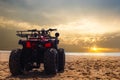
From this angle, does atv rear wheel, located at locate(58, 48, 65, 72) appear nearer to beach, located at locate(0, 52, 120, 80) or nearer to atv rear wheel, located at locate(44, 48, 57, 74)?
beach, located at locate(0, 52, 120, 80)

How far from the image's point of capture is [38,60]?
13.8 meters

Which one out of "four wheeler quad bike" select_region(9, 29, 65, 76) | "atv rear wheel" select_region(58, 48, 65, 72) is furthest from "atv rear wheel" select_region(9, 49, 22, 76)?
"atv rear wheel" select_region(58, 48, 65, 72)

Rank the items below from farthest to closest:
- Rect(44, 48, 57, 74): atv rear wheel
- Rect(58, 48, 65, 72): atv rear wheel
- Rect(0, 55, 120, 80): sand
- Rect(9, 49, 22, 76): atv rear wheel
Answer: Rect(58, 48, 65, 72): atv rear wheel
Rect(9, 49, 22, 76): atv rear wheel
Rect(44, 48, 57, 74): atv rear wheel
Rect(0, 55, 120, 80): sand

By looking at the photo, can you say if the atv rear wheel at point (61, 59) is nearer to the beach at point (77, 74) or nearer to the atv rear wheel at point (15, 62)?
the beach at point (77, 74)

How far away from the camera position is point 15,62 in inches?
527

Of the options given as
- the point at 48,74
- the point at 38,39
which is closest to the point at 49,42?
the point at 38,39

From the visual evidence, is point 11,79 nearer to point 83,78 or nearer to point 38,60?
point 38,60

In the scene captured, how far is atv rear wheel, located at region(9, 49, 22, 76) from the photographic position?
13.4 meters

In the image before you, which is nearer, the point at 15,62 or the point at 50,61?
the point at 50,61

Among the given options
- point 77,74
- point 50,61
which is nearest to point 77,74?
point 77,74

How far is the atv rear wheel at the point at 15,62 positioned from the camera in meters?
13.4

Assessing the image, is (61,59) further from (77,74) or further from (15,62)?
(15,62)

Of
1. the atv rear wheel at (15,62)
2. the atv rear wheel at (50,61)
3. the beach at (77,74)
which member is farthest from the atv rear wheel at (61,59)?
the atv rear wheel at (15,62)

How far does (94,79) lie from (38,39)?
10.7 ft
